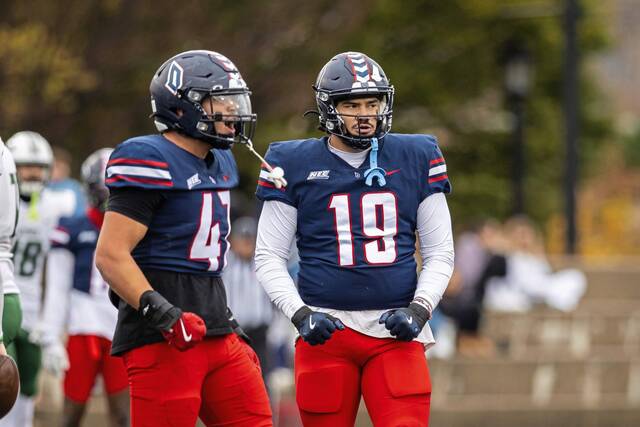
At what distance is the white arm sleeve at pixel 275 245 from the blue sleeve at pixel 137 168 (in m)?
0.55

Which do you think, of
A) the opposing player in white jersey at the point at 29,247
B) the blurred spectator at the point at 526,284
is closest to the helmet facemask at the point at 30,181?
the opposing player in white jersey at the point at 29,247

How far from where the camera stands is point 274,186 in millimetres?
6543

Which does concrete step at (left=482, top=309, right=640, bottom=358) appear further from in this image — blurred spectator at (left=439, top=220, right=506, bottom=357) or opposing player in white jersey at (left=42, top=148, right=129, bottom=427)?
opposing player in white jersey at (left=42, top=148, right=129, bottom=427)

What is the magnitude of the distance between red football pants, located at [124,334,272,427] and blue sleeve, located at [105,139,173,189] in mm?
642

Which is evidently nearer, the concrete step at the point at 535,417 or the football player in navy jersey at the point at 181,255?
the football player in navy jersey at the point at 181,255

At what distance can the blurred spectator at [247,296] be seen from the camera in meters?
12.3

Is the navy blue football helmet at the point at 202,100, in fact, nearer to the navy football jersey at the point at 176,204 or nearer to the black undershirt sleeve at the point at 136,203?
the navy football jersey at the point at 176,204

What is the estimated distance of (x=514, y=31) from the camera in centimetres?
3253

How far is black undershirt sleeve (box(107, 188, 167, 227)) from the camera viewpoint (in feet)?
20.3

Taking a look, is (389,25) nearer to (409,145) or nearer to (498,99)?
(498,99)

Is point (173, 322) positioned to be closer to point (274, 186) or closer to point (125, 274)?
point (125, 274)

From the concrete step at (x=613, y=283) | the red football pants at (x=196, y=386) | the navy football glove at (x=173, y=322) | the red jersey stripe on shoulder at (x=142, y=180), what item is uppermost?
the red jersey stripe on shoulder at (x=142, y=180)

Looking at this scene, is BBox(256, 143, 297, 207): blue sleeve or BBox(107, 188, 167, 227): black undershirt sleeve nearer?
BBox(107, 188, 167, 227): black undershirt sleeve

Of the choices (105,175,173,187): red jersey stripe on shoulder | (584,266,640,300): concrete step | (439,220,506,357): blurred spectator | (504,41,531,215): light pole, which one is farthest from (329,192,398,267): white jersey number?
(504,41,531,215): light pole
